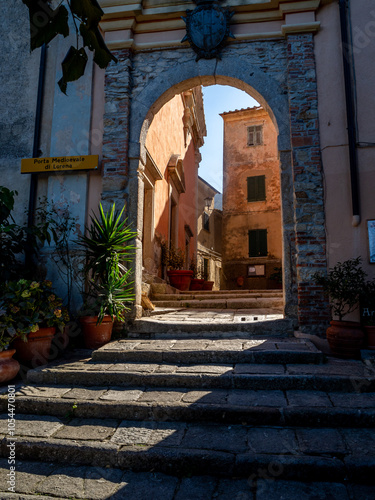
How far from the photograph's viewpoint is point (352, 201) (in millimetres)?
4684

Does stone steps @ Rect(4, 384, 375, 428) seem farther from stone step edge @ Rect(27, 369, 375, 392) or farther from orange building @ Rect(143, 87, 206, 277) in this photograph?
Result: orange building @ Rect(143, 87, 206, 277)

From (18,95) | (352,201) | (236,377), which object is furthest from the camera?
(18,95)

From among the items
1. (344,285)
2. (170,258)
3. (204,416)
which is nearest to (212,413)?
(204,416)

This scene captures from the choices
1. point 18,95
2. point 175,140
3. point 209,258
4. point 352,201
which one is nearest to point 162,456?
point 352,201

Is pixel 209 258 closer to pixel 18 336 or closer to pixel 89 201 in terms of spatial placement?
pixel 89 201

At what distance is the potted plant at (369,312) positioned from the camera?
3.94 metres

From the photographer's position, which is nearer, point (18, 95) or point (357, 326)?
point (357, 326)

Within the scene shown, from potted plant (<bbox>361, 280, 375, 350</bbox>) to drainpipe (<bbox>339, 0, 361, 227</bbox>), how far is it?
38.8 inches

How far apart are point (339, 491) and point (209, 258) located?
17501 mm

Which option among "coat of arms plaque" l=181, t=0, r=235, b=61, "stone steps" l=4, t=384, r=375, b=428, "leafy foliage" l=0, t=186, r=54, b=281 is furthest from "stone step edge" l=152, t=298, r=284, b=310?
"coat of arms plaque" l=181, t=0, r=235, b=61

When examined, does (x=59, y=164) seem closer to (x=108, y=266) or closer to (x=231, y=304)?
(x=108, y=266)

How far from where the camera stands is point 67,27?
4.66ft

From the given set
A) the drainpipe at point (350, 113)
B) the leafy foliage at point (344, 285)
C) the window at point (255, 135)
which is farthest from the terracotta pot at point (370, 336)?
the window at point (255, 135)

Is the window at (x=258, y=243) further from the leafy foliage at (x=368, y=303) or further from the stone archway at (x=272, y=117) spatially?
the leafy foliage at (x=368, y=303)
